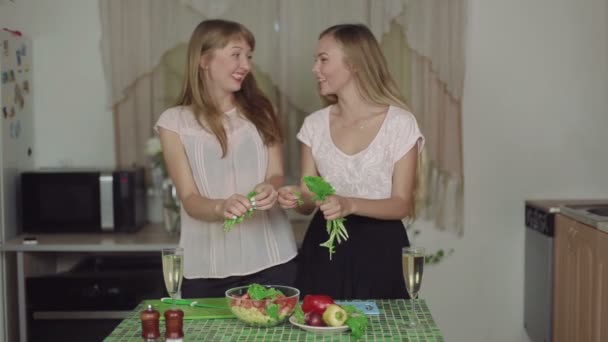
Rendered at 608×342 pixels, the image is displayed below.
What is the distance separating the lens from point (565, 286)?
3475mm

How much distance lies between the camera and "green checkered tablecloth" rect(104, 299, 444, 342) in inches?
75.2

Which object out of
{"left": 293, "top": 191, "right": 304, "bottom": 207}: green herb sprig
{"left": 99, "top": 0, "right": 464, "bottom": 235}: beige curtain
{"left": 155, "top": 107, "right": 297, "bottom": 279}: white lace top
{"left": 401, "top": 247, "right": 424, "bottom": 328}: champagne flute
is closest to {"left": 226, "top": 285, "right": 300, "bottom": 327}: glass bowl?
{"left": 401, "top": 247, "right": 424, "bottom": 328}: champagne flute

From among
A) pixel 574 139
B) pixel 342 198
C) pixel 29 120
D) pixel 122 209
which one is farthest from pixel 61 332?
pixel 574 139

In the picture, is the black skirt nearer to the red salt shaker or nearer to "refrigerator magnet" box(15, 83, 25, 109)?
the red salt shaker

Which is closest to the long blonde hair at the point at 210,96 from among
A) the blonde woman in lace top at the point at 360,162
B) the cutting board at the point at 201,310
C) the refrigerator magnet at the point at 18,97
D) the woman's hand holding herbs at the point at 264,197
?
the blonde woman in lace top at the point at 360,162

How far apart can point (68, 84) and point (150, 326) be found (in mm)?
2364

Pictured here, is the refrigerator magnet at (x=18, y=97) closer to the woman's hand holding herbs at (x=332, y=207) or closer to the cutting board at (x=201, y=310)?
the cutting board at (x=201, y=310)

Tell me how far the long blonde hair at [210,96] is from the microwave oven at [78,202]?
114 cm

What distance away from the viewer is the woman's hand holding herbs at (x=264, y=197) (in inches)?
91.0

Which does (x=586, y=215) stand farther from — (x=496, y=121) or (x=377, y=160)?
(x=377, y=160)

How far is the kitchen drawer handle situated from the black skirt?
121 centimetres

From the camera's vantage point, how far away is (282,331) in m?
1.97

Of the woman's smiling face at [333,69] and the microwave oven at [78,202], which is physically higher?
the woman's smiling face at [333,69]

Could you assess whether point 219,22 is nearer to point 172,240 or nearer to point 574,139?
point 172,240
